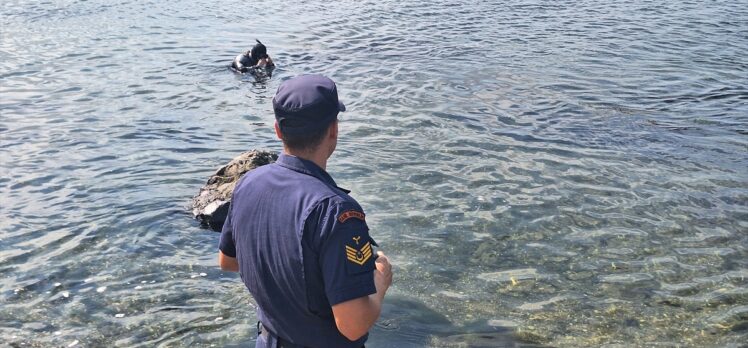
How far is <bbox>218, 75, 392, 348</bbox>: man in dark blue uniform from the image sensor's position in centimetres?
344

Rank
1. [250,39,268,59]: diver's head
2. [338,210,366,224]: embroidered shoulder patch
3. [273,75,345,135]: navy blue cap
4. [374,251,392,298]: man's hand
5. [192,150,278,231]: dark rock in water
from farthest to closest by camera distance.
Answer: [250,39,268,59]: diver's head, [192,150,278,231]: dark rock in water, [374,251,392,298]: man's hand, [273,75,345,135]: navy blue cap, [338,210,366,224]: embroidered shoulder patch

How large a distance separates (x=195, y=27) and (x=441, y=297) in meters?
22.3

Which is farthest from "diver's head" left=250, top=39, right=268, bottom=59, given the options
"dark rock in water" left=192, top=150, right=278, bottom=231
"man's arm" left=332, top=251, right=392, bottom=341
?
"man's arm" left=332, top=251, right=392, bottom=341

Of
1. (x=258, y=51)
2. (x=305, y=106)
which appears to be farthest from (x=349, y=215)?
(x=258, y=51)

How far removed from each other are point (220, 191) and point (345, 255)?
7.25m

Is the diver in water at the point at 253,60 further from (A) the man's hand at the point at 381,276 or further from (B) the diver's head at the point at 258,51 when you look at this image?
(A) the man's hand at the point at 381,276

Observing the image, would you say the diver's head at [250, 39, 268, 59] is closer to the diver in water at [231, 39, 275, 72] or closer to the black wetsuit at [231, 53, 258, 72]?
the diver in water at [231, 39, 275, 72]

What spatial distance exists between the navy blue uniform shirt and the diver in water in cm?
1680

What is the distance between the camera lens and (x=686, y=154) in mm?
12570

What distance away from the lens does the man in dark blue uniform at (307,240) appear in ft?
11.3

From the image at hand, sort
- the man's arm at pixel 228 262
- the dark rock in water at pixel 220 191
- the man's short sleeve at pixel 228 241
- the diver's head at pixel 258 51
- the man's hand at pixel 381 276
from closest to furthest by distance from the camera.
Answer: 1. the man's hand at pixel 381 276
2. the man's short sleeve at pixel 228 241
3. the man's arm at pixel 228 262
4. the dark rock in water at pixel 220 191
5. the diver's head at pixel 258 51

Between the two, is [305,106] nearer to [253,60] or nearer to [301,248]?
[301,248]

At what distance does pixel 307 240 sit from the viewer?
3.48 m

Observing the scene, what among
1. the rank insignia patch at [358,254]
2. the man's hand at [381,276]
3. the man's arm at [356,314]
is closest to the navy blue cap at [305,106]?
the rank insignia patch at [358,254]
